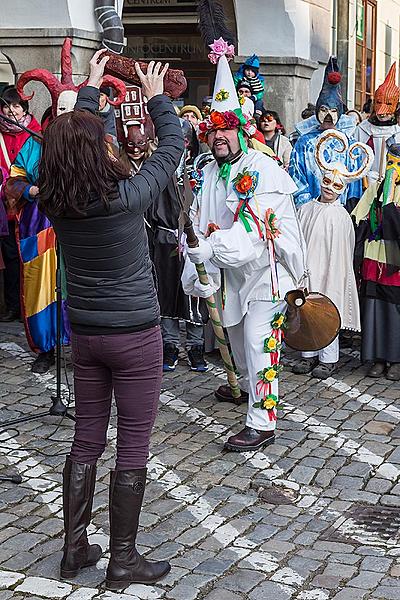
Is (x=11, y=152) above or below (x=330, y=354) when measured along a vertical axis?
above

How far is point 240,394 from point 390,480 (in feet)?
4.67

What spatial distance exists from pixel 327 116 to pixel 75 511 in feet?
17.0

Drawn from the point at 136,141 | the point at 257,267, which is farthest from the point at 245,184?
the point at 136,141

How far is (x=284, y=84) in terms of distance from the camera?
40.8 ft

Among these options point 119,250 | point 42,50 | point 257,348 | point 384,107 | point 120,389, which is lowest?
point 257,348

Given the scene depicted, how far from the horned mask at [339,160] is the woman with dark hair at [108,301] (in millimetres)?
3334

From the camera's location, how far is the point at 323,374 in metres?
7.48

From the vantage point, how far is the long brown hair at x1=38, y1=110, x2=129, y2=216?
379 cm

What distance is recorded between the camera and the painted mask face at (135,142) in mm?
6875

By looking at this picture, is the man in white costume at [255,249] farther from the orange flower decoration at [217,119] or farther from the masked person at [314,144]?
the masked person at [314,144]

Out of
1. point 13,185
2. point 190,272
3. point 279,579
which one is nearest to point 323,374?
point 190,272

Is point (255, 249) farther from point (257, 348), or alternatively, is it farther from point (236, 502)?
point (236, 502)

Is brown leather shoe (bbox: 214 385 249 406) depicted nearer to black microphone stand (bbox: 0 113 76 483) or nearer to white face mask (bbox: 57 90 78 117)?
black microphone stand (bbox: 0 113 76 483)

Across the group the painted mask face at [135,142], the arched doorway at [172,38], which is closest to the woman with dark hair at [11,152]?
the painted mask face at [135,142]
